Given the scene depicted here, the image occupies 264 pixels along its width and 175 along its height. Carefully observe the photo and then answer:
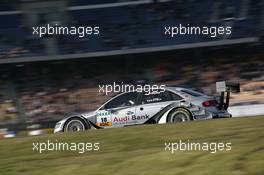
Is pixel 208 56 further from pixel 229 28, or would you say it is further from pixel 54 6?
pixel 54 6

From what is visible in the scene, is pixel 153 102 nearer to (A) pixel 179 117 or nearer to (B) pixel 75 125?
(A) pixel 179 117

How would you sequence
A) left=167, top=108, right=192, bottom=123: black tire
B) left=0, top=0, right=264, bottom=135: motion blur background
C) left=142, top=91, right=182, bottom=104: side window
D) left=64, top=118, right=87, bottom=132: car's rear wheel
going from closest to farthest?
left=167, top=108, right=192, bottom=123: black tire, left=142, top=91, right=182, bottom=104: side window, left=64, top=118, right=87, bottom=132: car's rear wheel, left=0, top=0, right=264, bottom=135: motion blur background

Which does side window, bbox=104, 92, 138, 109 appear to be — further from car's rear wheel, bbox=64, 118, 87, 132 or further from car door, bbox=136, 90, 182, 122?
car's rear wheel, bbox=64, 118, 87, 132

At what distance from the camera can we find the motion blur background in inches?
756

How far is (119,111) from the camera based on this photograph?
530 inches

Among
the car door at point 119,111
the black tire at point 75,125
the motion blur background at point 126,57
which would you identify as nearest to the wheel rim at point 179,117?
the car door at point 119,111

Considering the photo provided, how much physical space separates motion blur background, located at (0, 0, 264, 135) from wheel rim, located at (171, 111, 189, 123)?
6312mm

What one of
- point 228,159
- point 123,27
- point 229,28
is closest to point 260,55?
point 229,28

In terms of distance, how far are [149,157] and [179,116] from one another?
18.6 ft

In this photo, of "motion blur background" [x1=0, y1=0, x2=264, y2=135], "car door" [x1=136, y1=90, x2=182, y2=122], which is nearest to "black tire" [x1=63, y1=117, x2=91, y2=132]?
"car door" [x1=136, y1=90, x2=182, y2=122]

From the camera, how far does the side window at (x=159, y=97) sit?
41.5 ft

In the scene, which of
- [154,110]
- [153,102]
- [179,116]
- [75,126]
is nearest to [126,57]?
[75,126]

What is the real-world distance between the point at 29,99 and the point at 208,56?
711 cm

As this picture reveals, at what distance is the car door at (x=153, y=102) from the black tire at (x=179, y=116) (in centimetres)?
29
